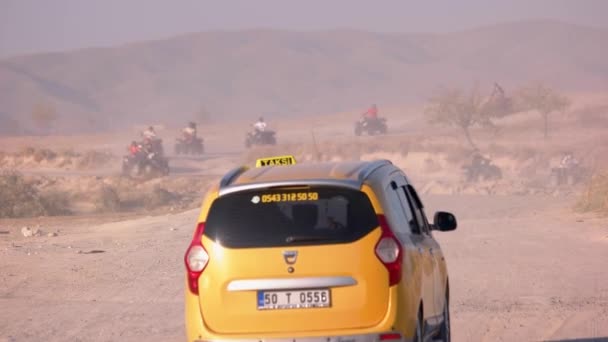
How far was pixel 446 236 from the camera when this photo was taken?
66.5 ft

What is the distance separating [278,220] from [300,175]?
41 cm

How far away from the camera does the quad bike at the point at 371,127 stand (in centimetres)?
6000

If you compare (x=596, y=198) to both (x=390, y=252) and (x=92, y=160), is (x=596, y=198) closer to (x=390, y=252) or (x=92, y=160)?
(x=390, y=252)

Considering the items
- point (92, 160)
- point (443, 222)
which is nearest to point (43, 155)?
point (92, 160)

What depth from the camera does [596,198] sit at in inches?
985

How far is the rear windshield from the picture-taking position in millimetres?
7520

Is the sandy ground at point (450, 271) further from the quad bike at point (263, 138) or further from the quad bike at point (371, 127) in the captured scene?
the quad bike at point (371, 127)

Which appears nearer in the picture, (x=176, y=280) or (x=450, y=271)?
(x=176, y=280)

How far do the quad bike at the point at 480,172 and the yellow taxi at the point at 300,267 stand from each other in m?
30.8

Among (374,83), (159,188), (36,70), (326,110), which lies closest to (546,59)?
(374,83)

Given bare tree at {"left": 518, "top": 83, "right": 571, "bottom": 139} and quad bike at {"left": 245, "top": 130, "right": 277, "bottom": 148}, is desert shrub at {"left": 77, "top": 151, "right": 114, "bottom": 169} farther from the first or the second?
bare tree at {"left": 518, "top": 83, "right": 571, "bottom": 139}

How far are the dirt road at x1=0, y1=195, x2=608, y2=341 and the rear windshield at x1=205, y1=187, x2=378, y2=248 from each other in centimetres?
371

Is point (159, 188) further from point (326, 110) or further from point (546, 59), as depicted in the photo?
point (546, 59)

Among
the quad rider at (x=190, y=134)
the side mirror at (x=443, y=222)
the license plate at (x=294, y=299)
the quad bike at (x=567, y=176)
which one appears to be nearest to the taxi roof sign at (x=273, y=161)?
the side mirror at (x=443, y=222)
